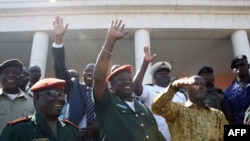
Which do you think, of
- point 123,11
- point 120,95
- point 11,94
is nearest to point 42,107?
point 120,95

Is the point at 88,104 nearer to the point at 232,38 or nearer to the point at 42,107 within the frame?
the point at 42,107

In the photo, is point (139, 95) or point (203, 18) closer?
point (139, 95)

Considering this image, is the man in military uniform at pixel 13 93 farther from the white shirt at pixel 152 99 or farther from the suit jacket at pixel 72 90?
the white shirt at pixel 152 99

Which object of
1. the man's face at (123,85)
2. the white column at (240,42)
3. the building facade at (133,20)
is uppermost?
the building facade at (133,20)

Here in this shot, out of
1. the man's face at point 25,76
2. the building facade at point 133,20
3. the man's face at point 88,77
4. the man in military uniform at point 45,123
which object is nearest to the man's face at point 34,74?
the man's face at point 25,76

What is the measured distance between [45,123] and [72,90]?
117 centimetres

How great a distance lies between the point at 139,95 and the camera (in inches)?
143

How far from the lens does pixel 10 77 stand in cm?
329

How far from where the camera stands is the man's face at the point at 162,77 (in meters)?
4.20

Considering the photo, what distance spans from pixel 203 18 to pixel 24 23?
5.10 meters

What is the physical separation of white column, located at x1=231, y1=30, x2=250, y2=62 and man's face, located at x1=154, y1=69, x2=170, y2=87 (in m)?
4.57

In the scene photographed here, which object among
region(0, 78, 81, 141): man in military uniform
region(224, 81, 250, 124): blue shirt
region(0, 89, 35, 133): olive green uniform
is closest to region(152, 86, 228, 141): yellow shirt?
region(0, 78, 81, 141): man in military uniform

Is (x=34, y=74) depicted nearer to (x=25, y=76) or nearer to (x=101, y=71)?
(x=25, y=76)

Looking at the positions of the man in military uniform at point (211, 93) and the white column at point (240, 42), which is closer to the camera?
the man in military uniform at point (211, 93)
